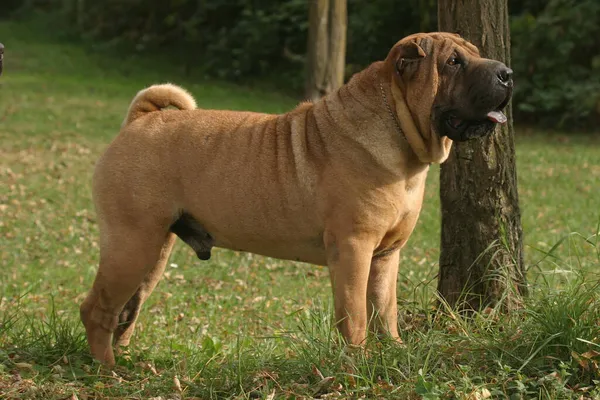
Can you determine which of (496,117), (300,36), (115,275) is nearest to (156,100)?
(115,275)

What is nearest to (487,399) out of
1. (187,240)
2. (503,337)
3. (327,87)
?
(503,337)

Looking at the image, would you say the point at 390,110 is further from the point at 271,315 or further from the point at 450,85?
the point at 271,315

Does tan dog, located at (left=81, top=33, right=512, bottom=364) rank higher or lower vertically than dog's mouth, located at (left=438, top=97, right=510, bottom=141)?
lower

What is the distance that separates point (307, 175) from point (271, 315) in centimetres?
232

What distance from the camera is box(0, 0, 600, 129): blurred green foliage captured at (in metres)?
16.1

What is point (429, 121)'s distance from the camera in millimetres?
4648

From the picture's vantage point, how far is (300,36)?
20.9m

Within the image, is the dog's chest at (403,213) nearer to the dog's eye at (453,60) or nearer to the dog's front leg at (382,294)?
the dog's front leg at (382,294)

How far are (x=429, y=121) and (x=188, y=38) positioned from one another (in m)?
19.4

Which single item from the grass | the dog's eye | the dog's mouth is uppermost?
the dog's eye

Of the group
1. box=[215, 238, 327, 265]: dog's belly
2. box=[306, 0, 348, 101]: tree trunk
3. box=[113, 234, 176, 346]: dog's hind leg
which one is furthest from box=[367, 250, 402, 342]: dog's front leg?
box=[306, 0, 348, 101]: tree trunk

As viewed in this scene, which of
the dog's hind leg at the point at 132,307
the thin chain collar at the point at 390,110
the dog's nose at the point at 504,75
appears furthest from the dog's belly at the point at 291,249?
the dog's nose at the point at 504,75

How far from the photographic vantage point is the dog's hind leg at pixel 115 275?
5.17m

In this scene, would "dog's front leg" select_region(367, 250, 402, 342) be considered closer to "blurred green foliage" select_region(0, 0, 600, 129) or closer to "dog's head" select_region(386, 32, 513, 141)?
"dog's head" select_region(386, 32, 513, 141)
